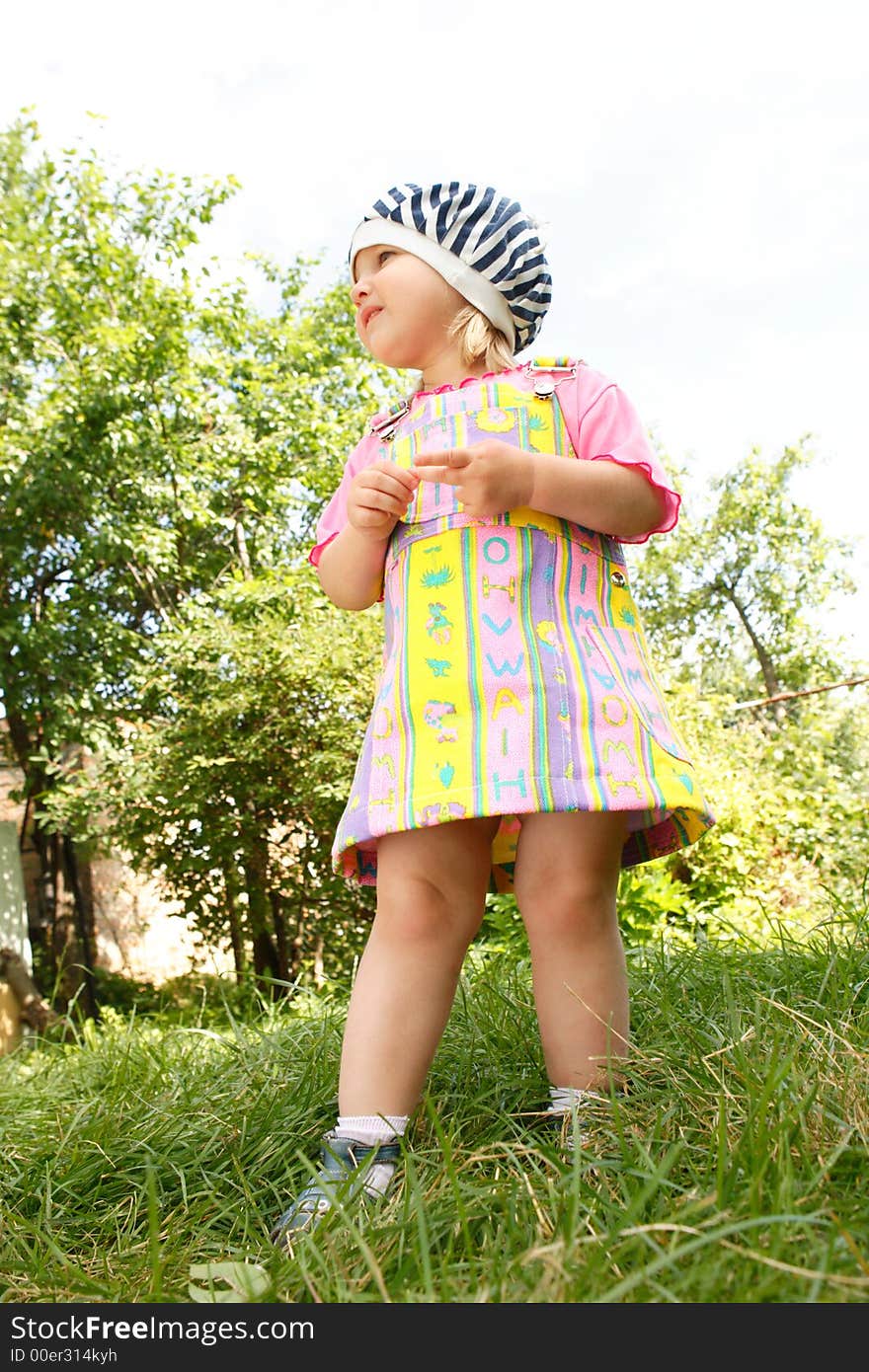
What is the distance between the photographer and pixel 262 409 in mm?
8773

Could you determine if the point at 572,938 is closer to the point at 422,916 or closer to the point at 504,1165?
the point at 422,916

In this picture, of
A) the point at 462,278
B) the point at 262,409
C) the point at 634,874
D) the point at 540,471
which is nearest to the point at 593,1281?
the point at 540,471

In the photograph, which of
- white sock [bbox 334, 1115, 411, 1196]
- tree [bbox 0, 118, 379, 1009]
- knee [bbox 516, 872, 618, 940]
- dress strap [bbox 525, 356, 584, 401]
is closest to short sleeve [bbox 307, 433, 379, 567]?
dress strap [bbox 525, 356, 584, 401]

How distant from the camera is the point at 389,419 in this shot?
1.68 metres

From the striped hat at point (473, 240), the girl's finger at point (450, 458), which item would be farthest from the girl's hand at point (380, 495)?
the striped hat at point (473, 240)

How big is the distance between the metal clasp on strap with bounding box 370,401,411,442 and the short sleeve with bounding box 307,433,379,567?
0.02 metres

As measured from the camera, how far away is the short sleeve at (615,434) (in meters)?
1.50

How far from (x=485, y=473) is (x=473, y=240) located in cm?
49

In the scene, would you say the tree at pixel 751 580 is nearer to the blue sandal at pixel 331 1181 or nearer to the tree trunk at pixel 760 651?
the tree trunk at pixel 760 651

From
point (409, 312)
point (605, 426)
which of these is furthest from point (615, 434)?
point (409, 312)

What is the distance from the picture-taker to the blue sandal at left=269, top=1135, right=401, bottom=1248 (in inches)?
43.1

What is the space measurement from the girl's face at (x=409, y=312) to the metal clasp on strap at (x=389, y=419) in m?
0.07

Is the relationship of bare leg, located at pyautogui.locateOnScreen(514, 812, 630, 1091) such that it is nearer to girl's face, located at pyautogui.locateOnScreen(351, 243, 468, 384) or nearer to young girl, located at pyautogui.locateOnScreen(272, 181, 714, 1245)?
young girl, located at pyautogui.locateOnScreen(272, 181, 714, 1245)
